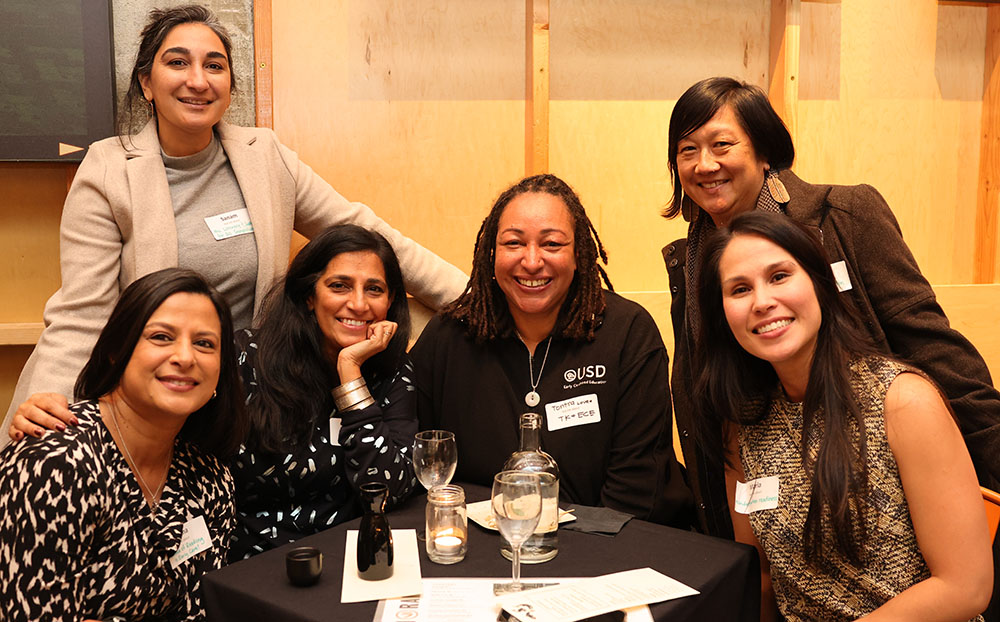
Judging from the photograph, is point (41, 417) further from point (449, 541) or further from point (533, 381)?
point (533, 381)

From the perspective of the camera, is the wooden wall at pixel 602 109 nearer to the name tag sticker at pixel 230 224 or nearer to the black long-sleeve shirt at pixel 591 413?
the name tag sticker at pixel 230 224

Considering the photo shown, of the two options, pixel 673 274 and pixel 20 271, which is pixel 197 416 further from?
pixel 20 271

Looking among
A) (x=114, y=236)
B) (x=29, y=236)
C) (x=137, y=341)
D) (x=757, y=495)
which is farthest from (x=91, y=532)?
(x=29, y=236)

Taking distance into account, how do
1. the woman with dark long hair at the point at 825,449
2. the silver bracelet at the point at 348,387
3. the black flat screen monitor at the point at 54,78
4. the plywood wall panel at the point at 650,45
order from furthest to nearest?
1. the plywood wall panel at the point at 650,45
2. the black flat screen monitor at the point at 54,78
3. the silver bracelet at the point at 348,387
4. the woman with dark long hair at the point at 825,449

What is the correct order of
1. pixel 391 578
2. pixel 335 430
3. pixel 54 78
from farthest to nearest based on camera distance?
pixel 54 78, pixel 335 430, pixel 391 578

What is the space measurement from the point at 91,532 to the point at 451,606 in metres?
0.76

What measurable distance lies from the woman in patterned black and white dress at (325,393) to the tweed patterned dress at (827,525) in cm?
89

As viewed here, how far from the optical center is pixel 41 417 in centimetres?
169

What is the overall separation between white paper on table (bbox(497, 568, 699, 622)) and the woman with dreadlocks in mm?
751

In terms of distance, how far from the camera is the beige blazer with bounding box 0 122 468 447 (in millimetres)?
2438

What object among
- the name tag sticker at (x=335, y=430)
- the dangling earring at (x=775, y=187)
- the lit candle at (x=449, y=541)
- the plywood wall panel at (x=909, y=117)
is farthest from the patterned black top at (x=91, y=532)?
the plywood wall panel at (x=909, y=117)

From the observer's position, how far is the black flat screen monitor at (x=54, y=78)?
2.89m

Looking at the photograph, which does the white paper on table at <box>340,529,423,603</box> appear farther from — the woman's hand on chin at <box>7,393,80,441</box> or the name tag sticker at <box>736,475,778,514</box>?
the name tag sticker at <box>736,475,778,514</box>

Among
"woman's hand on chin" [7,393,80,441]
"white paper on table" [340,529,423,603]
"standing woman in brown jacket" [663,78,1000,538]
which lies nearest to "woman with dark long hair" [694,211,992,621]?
"standing woman in brown jacket" [663,78,1000,538]
